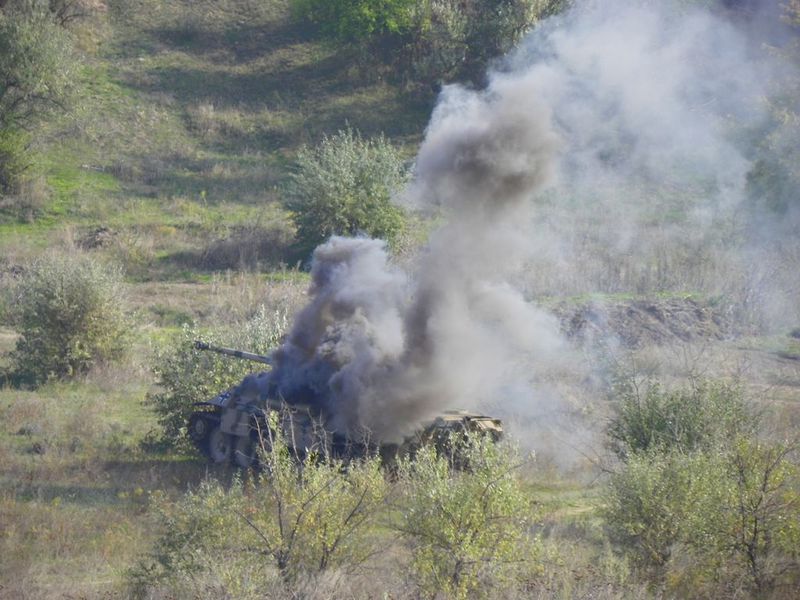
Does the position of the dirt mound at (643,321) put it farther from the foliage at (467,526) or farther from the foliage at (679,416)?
the foliage at (467,526)

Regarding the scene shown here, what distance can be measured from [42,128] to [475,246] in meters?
28.8

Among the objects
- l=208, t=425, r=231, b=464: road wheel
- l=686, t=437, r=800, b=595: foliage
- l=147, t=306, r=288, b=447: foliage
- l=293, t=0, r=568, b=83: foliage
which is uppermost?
l=293, t=0, r=568, b=83: foliage

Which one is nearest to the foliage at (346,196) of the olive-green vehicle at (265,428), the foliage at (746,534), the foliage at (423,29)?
the foliage at (423,29)

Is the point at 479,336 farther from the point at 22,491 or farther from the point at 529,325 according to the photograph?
the point at 22,491

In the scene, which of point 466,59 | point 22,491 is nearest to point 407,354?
point 22,491

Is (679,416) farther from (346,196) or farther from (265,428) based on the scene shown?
(346,196)

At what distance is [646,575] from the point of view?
12211mm

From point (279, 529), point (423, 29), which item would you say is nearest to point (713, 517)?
point (279, 529)

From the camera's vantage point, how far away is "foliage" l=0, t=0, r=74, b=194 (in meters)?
38.7

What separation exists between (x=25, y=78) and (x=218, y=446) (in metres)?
24.8

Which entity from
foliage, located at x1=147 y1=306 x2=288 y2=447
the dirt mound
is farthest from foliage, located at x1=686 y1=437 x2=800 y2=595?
the dirt mound

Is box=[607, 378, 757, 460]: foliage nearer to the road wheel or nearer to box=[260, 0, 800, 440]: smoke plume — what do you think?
box=[260, 0, 800, 440]: smoke plume

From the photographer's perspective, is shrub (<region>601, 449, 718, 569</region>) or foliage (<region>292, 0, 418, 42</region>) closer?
shrub (<region>601, 449, 718, 569</region>)

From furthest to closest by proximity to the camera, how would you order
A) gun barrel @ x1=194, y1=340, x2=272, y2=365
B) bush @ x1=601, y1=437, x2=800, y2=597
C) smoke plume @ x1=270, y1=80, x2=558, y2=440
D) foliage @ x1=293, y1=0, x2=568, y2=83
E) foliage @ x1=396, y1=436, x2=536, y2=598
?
foliage @ x1=293, y1=0, x2=568, y2=83, gun barrel @ x1=194, y1=340, x2=272, y2=365, smoke plume @ x1=270, y1=80, x2=558, y2=440, bush @ x1=601, y1=437, x2=800, y2=597, foliage @ x1=396, y1=436, x2=536, y2=598
